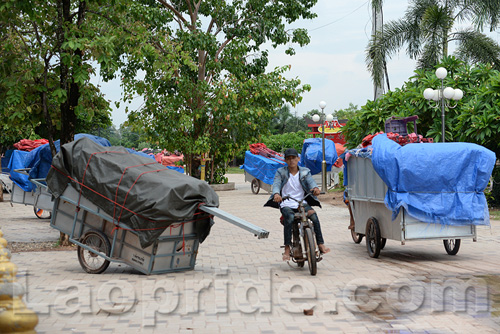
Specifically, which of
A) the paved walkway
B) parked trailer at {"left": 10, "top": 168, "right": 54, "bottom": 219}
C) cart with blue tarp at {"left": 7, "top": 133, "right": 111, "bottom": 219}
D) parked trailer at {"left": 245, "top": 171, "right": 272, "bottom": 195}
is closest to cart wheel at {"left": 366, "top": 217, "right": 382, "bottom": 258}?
the paved walkway

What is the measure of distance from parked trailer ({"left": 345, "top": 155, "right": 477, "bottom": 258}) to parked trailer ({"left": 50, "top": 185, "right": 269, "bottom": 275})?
122 inches

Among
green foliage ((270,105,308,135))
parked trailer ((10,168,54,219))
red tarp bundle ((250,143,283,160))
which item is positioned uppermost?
green foliage ((270,105,308,135))

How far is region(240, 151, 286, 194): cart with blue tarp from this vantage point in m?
28.1

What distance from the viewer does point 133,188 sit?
27.7 feet

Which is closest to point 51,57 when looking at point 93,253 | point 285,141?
point 93,253

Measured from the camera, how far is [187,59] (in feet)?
42.8

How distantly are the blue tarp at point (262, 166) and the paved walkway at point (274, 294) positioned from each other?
16047mm

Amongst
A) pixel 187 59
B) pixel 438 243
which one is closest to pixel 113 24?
pixel 187 59

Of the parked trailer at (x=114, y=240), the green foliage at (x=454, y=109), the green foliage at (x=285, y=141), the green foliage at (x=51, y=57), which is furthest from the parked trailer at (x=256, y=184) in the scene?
the green foliage at (x=285, y=141)

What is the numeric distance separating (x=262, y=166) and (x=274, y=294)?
20.9 metres

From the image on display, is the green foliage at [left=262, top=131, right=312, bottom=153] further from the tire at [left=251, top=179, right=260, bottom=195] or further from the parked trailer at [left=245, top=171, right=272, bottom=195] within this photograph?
the tire at [left=251, top=179, right=260, bottom=195]

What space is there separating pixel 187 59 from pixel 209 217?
5034 mm

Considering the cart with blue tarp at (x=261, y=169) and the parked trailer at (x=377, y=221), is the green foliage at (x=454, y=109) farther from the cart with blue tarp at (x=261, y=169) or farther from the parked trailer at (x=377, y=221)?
the parked trailer at (x=377, y=221)

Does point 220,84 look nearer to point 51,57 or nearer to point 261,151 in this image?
point 261,151
